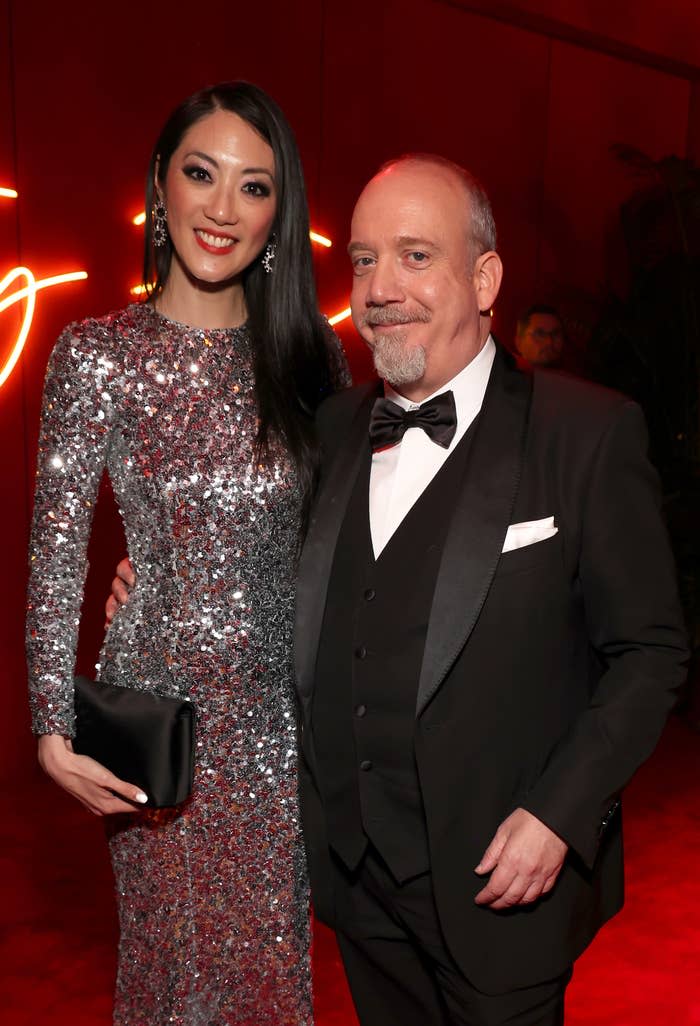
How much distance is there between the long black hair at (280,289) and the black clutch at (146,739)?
1.60 ft

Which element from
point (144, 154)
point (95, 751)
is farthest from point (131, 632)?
point (144, 154)

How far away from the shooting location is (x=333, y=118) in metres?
4.60

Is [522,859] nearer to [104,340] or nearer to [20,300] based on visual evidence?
[104,340]

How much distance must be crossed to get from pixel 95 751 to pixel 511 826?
2.52 feet

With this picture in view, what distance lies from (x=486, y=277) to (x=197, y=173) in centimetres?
58

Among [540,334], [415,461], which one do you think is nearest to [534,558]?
[415,461]

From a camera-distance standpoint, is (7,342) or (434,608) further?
(7,342)

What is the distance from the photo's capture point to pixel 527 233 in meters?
5.55

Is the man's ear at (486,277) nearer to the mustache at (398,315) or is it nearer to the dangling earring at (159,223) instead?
the mustache at (398,315)

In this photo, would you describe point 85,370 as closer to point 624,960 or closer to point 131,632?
point 131,632

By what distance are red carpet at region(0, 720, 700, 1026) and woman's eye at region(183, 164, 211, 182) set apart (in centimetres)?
214

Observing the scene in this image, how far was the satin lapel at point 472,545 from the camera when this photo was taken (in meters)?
1.54

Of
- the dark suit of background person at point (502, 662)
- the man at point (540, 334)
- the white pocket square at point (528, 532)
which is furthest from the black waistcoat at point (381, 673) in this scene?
the man at point (540, 334)

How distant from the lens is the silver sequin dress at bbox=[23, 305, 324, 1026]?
1804 millimetres
